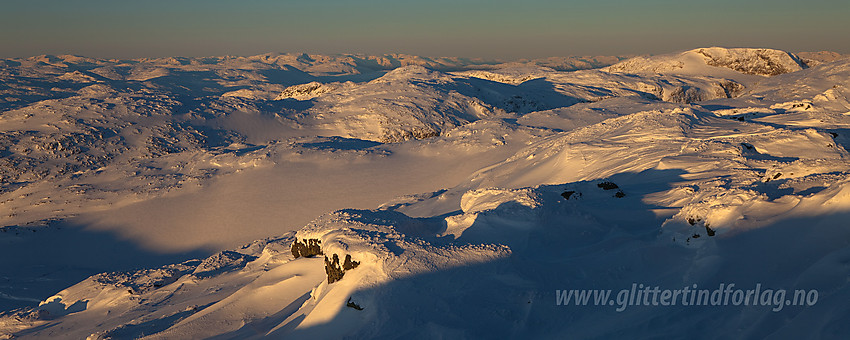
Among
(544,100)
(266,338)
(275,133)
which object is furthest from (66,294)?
(544,100)

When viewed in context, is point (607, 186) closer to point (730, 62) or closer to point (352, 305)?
point (352, 305)

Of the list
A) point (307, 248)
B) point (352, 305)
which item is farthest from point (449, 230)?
point (352, 305)

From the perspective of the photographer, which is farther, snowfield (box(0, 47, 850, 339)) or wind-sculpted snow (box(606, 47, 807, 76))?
wind-sculpted snow (box(606, 47, 807, 76))

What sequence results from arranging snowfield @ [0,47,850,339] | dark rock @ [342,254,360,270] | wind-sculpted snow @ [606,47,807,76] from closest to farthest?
1. snowfield @ [0,47,850,339]
2. dark rock @ [342,254,360,270]
3. wind-sculpted snow @ [606,47,807,76]

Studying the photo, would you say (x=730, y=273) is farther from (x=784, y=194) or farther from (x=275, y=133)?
(x=275, y=133)

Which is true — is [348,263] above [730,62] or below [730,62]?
above

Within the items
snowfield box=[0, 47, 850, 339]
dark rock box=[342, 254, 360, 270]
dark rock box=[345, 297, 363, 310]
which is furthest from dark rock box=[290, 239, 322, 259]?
dark rock box=[345, 297, 363, 310]

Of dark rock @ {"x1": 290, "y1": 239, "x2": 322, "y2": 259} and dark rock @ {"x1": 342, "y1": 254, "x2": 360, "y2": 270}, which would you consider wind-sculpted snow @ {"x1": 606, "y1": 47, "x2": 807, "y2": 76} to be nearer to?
dark rock @ {"x1": 290, "y1": 239, "x2": 322, "y2": 259}

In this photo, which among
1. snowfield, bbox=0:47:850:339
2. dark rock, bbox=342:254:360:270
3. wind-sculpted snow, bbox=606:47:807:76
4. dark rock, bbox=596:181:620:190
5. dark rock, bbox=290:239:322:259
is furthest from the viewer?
wind-sculpted snow, bbox=606:47:807:76
